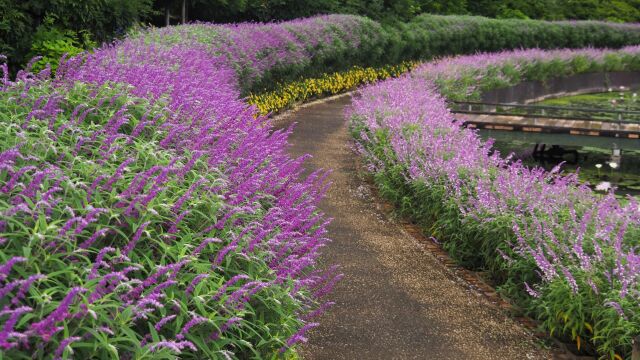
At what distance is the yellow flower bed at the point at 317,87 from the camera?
1642cm

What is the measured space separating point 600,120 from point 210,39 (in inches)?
445

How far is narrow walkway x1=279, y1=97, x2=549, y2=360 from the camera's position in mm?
6023

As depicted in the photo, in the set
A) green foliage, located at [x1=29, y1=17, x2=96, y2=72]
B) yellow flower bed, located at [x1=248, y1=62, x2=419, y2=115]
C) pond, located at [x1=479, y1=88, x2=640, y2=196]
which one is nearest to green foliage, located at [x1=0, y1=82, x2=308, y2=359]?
green foliage, located at [x1=29, y1=17, x2=96, y2=72]

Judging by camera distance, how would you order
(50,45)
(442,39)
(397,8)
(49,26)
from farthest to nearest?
(442,39) → (397,8) → (49,26) → (50,45)

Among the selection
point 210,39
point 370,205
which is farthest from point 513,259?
point 210,39

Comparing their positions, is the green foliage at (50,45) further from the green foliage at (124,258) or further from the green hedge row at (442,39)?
the green hedge row at (442,39)

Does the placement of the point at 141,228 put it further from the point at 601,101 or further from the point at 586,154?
the point at 601,101

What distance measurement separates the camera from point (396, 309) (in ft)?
22.2

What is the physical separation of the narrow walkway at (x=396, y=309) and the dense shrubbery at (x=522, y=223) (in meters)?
0.38

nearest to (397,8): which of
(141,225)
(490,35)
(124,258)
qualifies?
(490,35)

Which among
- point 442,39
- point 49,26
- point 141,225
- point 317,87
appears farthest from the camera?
point 442,39

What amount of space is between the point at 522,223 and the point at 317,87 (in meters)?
13.3

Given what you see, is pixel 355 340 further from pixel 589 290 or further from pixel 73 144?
pixel 73 144

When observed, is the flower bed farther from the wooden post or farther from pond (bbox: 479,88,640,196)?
pond (bbox: 479,88,640,196)
